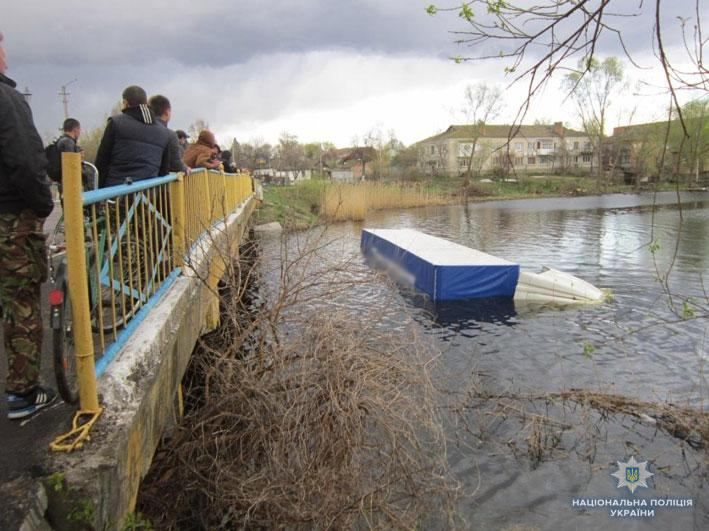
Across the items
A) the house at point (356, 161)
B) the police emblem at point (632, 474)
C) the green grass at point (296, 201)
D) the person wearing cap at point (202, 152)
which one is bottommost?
the police emblem at point (632, 474)

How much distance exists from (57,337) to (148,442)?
893 millimetres

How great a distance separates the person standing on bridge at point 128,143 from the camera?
15.6 feet

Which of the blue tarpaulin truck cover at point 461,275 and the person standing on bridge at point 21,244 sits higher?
the person standing on bridge at point 21,244

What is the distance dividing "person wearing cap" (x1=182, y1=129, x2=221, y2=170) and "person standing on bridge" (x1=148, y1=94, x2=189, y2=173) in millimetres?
3063

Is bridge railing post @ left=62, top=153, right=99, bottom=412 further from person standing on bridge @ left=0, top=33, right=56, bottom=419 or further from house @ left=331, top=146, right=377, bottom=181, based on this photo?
house @ left=331, top=146, right=377, bottom=181

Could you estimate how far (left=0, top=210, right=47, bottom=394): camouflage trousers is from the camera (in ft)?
9.30

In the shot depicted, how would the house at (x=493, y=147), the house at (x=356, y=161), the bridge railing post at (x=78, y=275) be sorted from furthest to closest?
the house at (x=356, y=161) → the house at (x=493, y=147) → the bridge railing post at (x=78, y=275)

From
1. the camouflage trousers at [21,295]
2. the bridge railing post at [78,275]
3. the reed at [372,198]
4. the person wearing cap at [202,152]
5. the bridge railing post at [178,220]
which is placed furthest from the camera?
the reed at [372,198]

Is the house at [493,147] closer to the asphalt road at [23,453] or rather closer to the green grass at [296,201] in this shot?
the green grass at [296,201]

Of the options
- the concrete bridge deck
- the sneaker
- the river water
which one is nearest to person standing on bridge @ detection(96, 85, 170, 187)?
the concrete bridge deck

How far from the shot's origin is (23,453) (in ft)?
7.86

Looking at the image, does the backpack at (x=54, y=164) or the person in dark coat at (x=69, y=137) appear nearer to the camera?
the backpack at (x=54, y=164)

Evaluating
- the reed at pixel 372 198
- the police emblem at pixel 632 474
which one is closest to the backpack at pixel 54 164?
the police emblem at pixel 632 474

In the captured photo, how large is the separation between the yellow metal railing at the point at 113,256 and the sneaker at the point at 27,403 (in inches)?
11.7
